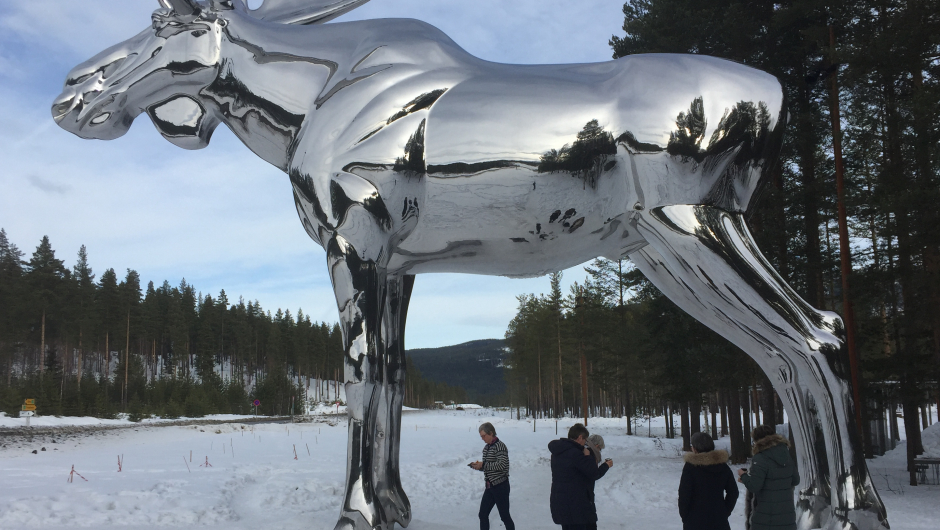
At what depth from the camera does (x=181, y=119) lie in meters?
4.52

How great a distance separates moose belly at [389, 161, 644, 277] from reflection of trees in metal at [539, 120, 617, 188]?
1.4 inches

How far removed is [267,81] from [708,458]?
4.08 m

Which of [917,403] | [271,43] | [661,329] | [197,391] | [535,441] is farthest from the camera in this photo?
[197,391]

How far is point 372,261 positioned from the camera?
3.90 metres

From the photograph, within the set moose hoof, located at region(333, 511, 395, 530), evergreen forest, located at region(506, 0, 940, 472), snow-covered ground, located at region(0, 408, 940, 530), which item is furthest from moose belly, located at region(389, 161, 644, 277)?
evergreen forest, located at region(506, 0, 940, 472)

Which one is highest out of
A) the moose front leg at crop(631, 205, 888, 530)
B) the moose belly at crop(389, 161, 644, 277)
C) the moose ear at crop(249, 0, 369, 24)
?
the moose ear at crop(249, 0, 369, 24)

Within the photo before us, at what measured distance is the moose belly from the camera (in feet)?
12.3

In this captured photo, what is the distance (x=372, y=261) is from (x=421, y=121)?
3.03ft

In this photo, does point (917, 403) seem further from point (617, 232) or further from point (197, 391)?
point (197, 391)

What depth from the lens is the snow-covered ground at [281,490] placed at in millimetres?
6176

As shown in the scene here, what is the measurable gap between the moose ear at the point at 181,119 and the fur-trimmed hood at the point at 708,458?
4.23 metres

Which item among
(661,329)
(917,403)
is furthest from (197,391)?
(917,403)

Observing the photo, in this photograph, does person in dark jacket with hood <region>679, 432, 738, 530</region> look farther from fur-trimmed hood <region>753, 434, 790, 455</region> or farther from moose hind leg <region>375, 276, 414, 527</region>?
moose hind leg <region>375, 276, 414, 527</region>

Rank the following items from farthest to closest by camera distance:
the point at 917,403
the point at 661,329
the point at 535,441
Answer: the point at 535,441 < the point at 661,329 < the point at 917,403
